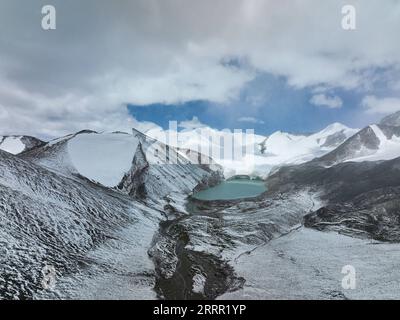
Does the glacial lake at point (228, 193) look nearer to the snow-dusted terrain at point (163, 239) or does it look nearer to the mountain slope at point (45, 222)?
the snow-dusted terrain at point (163, 239)

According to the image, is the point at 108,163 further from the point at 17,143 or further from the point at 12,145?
the point at 17,143

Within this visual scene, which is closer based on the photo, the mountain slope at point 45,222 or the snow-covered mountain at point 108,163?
the mountain slope at point 45,222

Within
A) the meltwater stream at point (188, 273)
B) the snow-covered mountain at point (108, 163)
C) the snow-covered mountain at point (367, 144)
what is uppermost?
the snow-covered mountain at point (367, 144)

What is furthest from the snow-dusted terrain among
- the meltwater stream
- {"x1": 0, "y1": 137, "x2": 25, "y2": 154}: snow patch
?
{"x1": 0, "y1": 137, "x2": 25, "y2": 154}: snow patch

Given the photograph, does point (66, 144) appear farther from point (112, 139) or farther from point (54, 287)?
point (54, 287)

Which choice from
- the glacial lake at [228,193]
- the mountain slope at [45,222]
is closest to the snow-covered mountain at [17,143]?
the glacial lake at [228,193]

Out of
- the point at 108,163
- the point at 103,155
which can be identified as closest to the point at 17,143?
the point at 103,155

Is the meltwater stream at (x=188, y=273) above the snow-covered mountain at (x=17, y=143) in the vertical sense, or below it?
below

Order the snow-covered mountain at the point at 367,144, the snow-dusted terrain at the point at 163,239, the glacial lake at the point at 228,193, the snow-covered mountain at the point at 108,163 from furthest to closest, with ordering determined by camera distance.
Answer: the snow-covered mountain at the point at 367,144 < the glacial lake at the point at 228,193 < the snow-covered mountain at the point at 108,163 < the snow-dusted terrain at the point at 163,239
